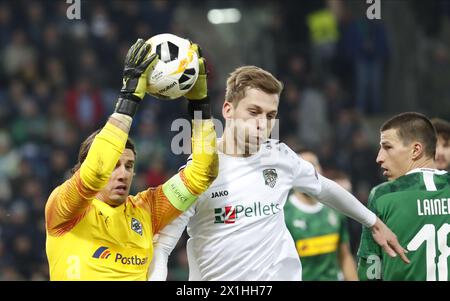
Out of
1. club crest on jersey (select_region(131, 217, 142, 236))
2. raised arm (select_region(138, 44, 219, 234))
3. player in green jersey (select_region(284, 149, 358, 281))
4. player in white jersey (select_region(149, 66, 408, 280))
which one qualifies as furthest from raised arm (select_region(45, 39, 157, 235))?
player in green jersey (select_region(284, 149, 358, 281))

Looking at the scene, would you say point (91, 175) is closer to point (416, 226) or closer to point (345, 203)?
point (345, 203)

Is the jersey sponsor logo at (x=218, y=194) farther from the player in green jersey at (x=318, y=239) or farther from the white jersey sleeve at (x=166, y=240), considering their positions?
the player in green jersey at (x=318, y=239)

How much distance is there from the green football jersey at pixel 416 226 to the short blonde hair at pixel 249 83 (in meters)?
0.93

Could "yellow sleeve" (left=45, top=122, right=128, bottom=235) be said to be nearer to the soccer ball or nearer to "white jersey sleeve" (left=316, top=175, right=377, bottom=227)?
the soccer ball

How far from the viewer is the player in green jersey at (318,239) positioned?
26.3 ft

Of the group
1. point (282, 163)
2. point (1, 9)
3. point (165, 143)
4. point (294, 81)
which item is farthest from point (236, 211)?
point (1, 9)

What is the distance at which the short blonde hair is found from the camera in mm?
5574

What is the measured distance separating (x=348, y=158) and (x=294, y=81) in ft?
5.65

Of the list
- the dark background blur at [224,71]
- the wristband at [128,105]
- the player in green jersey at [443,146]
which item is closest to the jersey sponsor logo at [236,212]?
the wristband at [128,105]

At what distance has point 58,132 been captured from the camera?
544 inches

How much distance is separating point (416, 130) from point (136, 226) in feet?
5.91

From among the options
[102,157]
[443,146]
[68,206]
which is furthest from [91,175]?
[443,146]

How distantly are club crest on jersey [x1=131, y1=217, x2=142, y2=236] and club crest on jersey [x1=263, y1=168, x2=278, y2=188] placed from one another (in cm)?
82
